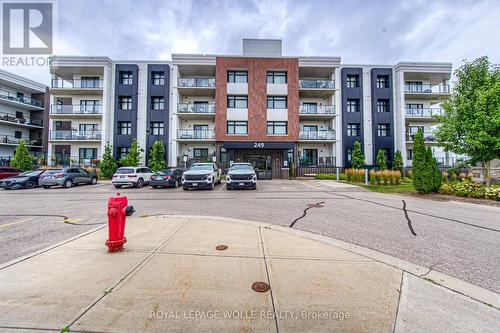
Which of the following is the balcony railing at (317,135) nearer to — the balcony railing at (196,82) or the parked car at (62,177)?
the balcony railing at (196,82)

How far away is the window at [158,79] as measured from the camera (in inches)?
1117

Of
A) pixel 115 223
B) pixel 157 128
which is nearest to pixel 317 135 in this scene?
pixel 157 128

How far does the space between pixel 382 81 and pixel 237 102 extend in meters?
19.6

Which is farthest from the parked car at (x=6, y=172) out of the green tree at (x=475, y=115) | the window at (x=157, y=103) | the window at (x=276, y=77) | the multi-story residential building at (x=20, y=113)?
the green tree at (x=475, y=115)

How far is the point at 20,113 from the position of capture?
3344cm

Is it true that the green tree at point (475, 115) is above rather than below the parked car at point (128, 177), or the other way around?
above

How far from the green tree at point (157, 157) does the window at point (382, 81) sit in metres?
29.0

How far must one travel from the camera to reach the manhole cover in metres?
2.83

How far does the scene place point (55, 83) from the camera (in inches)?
1065

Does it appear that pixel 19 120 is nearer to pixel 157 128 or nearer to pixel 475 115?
pixel 157 128

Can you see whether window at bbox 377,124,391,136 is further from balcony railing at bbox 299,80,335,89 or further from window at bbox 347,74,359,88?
balcony railing at bbox 299,80,335,89

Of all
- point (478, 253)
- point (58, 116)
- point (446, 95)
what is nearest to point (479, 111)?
point (478, 253)

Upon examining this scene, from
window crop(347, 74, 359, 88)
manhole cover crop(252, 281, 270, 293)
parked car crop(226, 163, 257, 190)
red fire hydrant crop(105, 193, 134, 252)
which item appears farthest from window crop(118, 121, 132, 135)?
manhole cover crop(252, 281, 270, 293)

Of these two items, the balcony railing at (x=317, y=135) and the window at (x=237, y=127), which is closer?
the window at (x=237, y=127)
